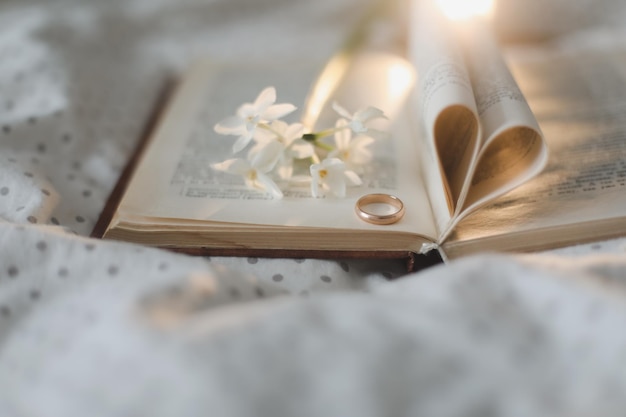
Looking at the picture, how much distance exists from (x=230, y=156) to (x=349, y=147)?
0.48ft

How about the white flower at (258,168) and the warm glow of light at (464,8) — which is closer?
the white flower at (258,168)

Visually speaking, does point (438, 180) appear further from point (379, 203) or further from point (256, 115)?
point (256, 115)

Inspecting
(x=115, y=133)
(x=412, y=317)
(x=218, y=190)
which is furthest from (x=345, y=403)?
(x=115, y=133)

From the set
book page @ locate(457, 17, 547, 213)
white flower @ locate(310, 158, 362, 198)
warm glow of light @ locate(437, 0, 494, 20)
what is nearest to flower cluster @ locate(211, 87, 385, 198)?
white flower @ locate(310, 158, 362, 198)

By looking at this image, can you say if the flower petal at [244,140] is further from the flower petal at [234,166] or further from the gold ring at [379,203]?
the gold ring at [379,203]

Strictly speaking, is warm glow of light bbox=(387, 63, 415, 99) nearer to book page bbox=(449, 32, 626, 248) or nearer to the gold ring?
book page bbox=(449, 32, 626, 248)

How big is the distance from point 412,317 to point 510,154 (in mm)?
271

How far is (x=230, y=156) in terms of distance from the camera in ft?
2.46

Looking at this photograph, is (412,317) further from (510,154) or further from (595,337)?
(510,154)

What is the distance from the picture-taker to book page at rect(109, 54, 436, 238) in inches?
24.8

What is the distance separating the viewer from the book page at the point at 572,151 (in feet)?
1.98

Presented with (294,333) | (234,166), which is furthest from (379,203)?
(294,333)

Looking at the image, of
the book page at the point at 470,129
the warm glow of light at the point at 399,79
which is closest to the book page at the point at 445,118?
the book page at the point at 470,129

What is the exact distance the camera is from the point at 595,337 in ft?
1.41
